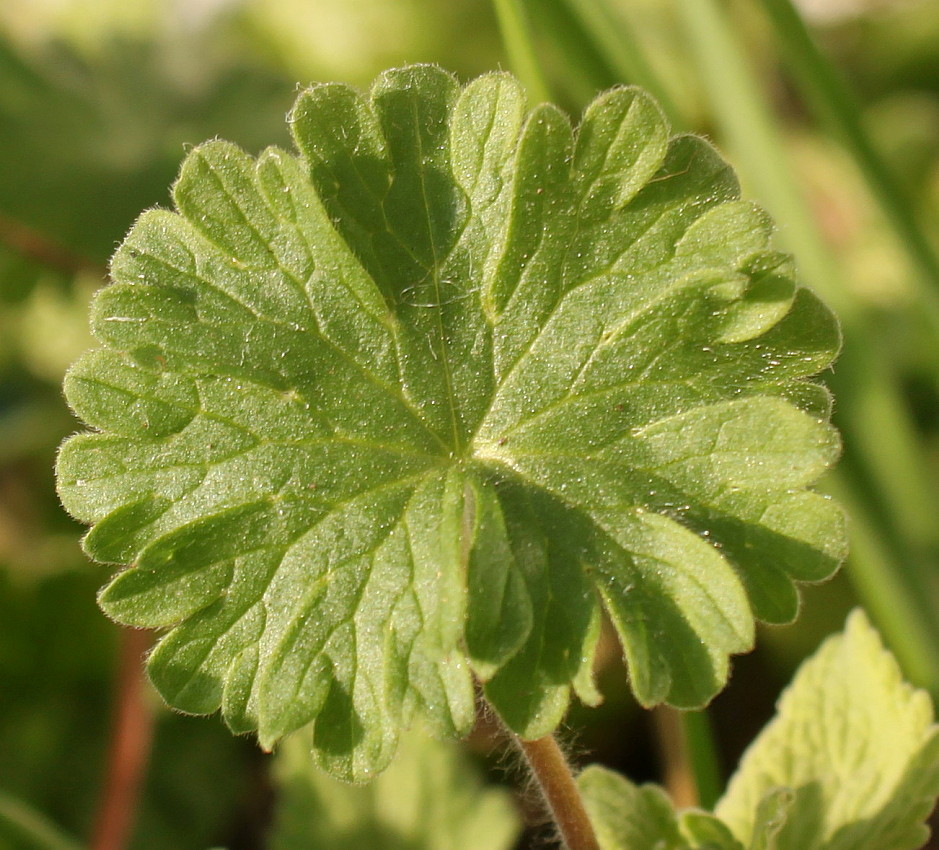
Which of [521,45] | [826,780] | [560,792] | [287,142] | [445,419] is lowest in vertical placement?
[826,780]

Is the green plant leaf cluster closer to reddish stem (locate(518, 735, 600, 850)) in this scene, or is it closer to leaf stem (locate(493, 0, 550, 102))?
reddish stem (locate(518, 735, 600, 850))

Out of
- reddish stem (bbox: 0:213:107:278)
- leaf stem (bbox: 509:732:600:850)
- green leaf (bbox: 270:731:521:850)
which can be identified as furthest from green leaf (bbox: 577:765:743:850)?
reddish stem (bbox: 0:213:107:278)

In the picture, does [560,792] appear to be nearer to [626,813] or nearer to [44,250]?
[626,813]

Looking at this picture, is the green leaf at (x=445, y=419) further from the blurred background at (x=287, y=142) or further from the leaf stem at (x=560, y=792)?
the blurred background at (x=287, y=142)

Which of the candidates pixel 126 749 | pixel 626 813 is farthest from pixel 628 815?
pixel 126 749

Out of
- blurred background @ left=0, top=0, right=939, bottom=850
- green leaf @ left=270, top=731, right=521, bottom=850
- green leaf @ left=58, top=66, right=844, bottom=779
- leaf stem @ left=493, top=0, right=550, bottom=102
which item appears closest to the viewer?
green leaf @ left=58, top=66, right=844, bottom=779

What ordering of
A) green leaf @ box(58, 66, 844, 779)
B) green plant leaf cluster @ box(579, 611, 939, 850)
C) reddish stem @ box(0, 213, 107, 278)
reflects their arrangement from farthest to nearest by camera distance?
1. reddish stem @ box(0, 213, 107, 278)
2. green plant leaf cluster @ box(579, 611, 939, 850)
3. green leaf @ box(58, 66, 844, 779)

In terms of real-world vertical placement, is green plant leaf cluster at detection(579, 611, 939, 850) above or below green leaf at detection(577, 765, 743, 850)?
below
